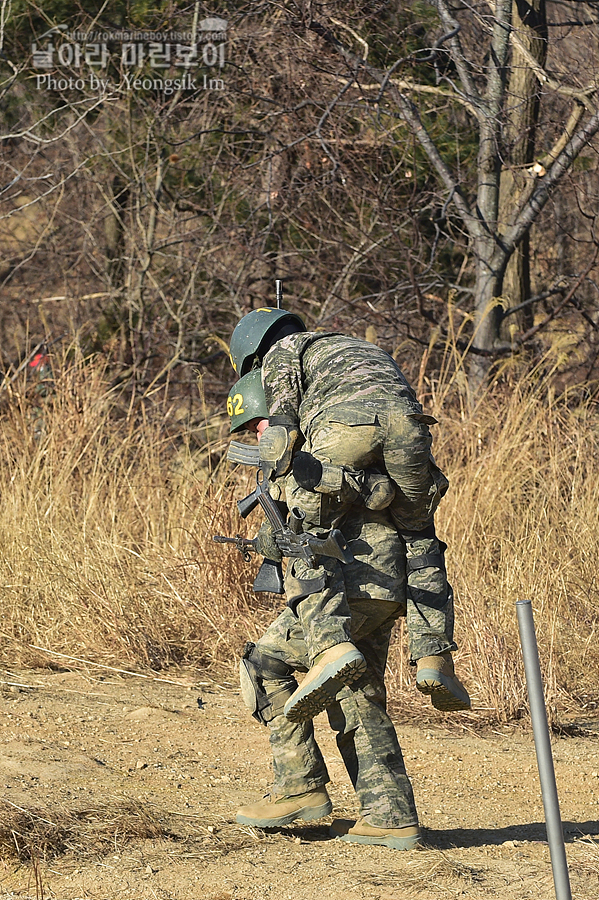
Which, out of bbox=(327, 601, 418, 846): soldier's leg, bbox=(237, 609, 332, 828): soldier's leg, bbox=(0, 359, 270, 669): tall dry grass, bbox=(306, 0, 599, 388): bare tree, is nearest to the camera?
bbox=(327, 601, 418, 846): soldier's leg

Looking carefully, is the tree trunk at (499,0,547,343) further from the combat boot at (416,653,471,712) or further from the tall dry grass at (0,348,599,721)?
the combat boot at (416,653,471,712)

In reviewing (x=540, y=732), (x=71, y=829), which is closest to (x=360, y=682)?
(x=71, y=829)

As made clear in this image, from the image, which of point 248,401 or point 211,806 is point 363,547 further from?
point 211,806

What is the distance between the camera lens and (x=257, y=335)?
11.7ft

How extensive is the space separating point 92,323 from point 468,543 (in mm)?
5430

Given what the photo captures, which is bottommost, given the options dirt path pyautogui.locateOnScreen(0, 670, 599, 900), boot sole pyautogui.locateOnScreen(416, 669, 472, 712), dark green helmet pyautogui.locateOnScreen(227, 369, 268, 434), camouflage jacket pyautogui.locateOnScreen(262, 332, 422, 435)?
dirt path pyautogui.locateOnScreen(0, 670, 599, 900)

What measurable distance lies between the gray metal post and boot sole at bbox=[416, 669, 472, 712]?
970 mm

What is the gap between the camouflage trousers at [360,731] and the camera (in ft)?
11.1

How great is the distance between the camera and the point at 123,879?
3186mm

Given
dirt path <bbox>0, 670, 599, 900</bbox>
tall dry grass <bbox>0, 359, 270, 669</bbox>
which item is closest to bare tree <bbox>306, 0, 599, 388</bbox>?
tall dry grass <bbox>0, 359, 270, 669</bbox>

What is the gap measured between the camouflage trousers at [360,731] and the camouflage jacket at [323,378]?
0.60m

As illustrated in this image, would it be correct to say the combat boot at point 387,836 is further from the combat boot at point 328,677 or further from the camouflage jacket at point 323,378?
the camouflage jacket at point 323,378

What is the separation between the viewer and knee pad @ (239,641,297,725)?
3.53m

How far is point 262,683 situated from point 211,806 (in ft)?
2.32
